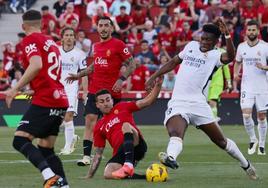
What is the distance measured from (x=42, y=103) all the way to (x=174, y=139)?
227cm

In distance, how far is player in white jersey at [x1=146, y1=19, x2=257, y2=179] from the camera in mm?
13344

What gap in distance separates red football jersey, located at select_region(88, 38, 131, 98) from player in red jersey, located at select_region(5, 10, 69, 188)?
4362 mm

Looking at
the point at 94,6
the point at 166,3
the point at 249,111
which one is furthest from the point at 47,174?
the point at 166,3

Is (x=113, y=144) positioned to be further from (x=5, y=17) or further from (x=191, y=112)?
(x=5, y=17)

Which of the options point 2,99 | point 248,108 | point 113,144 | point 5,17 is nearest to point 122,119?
point 113,144

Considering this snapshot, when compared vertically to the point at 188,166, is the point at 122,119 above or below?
above

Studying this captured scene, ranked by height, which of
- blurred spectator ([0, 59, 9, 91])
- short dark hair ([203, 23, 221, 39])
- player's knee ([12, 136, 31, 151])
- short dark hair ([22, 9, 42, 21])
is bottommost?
blurred spectator ([0, 59, 9, 91])

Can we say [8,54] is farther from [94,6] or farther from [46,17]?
[94,6]

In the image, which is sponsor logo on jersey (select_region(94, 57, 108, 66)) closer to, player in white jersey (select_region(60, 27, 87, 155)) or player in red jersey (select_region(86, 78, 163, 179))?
player in red jersey (select_region(86, 78, 163, 179))

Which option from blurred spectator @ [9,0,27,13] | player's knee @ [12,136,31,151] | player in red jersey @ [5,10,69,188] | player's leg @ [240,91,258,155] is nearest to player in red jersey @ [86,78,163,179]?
Result: player in red jersey @ [5,10,69,188]

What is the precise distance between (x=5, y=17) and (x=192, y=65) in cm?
2398

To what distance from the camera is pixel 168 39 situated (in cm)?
3183

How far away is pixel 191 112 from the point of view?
13352mm

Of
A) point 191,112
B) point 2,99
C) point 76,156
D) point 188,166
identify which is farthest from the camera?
point 2,99
